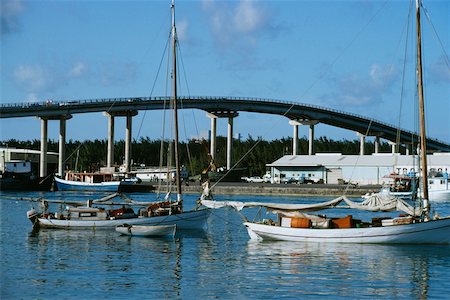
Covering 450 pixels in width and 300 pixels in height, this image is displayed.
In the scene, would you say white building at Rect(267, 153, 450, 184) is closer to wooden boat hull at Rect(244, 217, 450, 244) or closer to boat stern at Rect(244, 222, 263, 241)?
boat stern at Rect(244, 222, 263, 241)

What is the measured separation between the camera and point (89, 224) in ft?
159

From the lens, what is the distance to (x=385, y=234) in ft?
133

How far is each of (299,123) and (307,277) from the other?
127 metres

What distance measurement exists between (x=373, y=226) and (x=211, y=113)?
10714 centimetres

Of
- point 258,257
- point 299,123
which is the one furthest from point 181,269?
point 299,123

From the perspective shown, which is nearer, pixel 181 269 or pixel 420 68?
pixel 181 269

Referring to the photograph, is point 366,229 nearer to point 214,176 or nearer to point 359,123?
point 214,176

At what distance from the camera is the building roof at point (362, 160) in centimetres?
12656

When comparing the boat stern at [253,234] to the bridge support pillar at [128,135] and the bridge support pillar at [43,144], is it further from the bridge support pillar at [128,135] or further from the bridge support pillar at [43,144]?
the bridge support pillar at [128,135]

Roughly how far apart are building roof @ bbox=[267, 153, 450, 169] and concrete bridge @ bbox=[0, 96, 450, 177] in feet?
14.1

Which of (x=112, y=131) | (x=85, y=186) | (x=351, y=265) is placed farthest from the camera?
(x=112, y=131)

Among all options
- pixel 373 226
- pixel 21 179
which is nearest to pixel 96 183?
pixel 21 179

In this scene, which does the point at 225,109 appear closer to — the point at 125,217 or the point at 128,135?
the point at 128,135

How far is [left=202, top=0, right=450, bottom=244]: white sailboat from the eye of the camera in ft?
132
